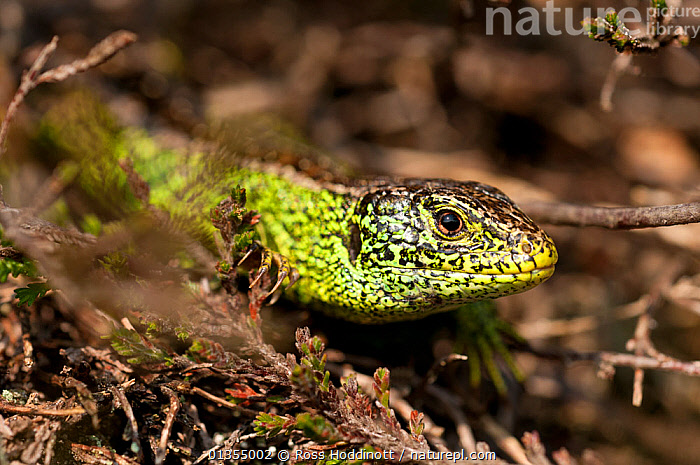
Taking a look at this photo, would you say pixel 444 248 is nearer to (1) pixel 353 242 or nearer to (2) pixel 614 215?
(1) pixel 353 242

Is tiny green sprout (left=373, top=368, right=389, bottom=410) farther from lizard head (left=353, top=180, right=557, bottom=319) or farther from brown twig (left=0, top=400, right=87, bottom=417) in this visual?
brown twig (left=0, top=400, right=87, bottom=417)

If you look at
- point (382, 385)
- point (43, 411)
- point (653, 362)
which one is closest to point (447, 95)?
point (653, 362)

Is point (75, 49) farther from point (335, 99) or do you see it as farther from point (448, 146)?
point (448, 146)

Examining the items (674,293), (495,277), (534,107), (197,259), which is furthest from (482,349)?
(534,107)

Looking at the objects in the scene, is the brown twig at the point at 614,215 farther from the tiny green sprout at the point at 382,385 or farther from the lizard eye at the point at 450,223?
the tiny green sprout at the point at 382,385

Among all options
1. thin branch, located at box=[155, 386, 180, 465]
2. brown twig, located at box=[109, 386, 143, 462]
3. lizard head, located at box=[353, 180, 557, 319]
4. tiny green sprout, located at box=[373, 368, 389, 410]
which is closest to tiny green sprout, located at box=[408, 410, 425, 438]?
tiny green sprout, located at box=[373, 368, 389, 410]

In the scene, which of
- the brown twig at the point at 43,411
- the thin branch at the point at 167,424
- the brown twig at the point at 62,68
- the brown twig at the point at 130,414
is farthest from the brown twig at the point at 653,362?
the brown twig at the point at 62,68
